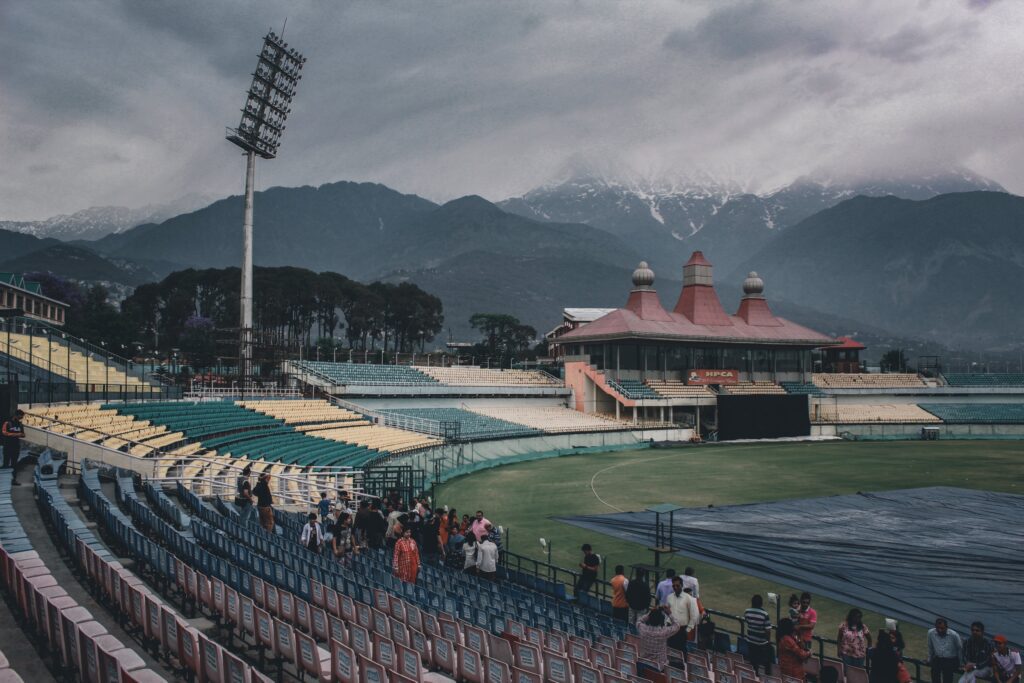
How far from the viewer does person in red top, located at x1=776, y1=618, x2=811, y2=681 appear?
9305 mm

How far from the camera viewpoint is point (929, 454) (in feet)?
150

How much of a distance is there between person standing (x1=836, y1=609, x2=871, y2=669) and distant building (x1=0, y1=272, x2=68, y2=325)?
5204 cm

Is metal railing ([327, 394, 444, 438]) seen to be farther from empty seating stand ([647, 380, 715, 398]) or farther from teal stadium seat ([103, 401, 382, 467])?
empty seating stand ([647, 380, 715, 398])

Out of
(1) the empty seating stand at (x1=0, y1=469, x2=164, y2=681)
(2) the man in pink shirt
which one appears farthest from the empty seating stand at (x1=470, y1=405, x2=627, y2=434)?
(1) the empty seating stand at (x1=0, y1=469, x2=164, y2=681)

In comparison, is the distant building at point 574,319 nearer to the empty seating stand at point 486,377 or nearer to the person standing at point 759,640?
the empty seating stand at point 486,377

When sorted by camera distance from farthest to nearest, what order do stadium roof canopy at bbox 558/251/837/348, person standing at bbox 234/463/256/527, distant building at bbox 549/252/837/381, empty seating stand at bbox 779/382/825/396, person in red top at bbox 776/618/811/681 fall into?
empty seating stand at bbox 779/382/825/396 → distant building at bbox 549/252/837/381 → stadium roof canopy at bbox 558/251/837/348 → person standing at bbox 234/463/256/527 → person in red top at bbox 776/618/811/681

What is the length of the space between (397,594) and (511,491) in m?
19.6

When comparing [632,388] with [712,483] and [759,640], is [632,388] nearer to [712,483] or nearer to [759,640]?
[712,483]

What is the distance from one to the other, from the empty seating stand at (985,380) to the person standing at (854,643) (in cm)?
7515

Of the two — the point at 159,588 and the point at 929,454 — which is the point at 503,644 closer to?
the point at 159,588

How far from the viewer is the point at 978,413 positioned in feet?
216

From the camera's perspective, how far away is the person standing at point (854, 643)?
9797 millimetres

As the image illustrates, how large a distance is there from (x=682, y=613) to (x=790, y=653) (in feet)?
5.17

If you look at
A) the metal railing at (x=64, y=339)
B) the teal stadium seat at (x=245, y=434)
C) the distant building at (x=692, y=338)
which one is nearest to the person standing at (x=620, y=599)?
the teal stadium seat at (x=245, y=434)
